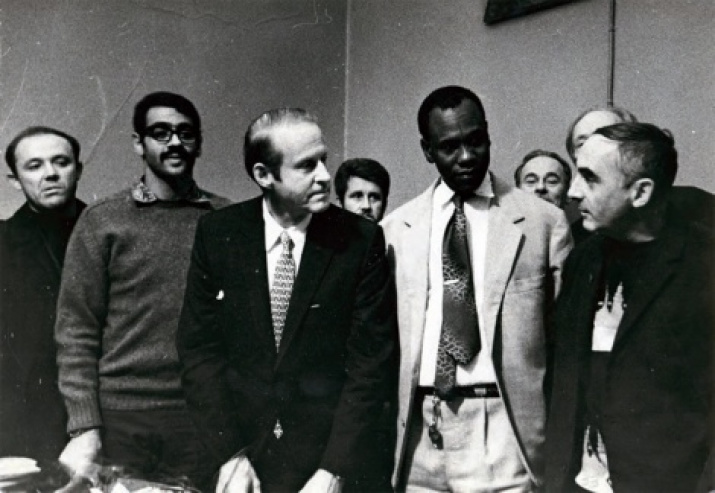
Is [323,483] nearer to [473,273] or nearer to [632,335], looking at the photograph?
[473,273]

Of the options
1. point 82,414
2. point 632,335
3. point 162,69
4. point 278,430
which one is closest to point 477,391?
point 632,335

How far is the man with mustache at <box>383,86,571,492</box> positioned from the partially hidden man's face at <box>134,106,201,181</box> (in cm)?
84

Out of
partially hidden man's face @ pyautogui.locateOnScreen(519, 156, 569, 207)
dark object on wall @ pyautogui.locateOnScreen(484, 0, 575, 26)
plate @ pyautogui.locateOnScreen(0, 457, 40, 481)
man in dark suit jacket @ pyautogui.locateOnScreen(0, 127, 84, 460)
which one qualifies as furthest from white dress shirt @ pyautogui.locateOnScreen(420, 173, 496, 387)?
dark object on wall @ pyautogui.locateOnScreen(484, 0, 575, 26)

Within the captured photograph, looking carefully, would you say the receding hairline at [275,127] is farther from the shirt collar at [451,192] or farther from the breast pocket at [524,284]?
the breast pocket at [524,284]

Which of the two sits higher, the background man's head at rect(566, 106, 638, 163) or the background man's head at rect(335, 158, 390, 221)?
the background man's head at rect(566, 106, 638, 163)

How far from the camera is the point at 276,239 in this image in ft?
7.43

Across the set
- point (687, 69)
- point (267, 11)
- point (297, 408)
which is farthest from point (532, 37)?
point (297, 408)

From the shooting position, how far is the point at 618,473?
1967mm

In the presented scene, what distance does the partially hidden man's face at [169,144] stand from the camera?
2.72 meters

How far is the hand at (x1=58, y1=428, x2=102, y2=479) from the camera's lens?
2.48 meters

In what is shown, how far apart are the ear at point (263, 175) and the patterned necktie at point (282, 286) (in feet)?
0.50

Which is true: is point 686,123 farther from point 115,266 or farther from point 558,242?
point 115,266

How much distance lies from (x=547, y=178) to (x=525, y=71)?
2.54 ft

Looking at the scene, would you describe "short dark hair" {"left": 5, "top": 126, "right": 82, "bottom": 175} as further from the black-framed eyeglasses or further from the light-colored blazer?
the light-colored blazer
